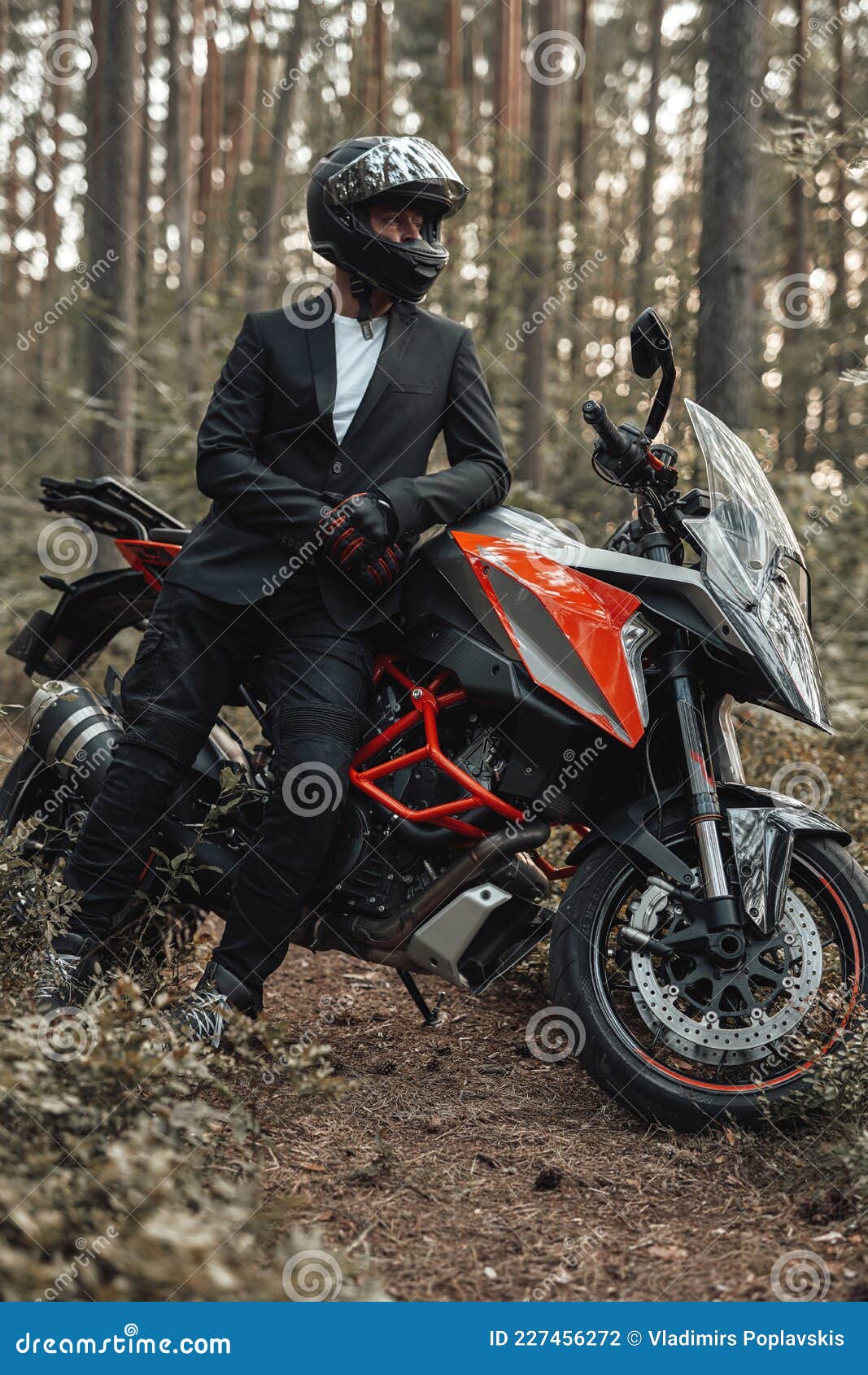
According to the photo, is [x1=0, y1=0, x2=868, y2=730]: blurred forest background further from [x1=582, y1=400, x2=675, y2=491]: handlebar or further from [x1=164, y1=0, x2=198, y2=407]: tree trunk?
[x1=582, y1=400, x2=675, y2=491]: handlebar

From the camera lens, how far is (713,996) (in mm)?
3215

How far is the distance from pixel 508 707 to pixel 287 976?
200cm

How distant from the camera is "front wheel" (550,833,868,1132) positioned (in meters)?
3.20

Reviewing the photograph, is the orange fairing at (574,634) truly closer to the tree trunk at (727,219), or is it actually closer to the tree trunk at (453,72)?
the tree trunk at (727,219)

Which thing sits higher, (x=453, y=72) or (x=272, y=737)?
(x=453, y=72)

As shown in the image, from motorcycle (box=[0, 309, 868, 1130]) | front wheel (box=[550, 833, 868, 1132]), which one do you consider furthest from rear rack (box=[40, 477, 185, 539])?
front wheel (box=[550, 833, 868, 1132])

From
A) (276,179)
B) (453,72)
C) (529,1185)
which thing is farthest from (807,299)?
(529,1185)

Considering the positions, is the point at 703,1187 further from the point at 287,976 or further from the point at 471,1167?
the point at 287,976

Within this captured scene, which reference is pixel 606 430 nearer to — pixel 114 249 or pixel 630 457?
pixel 630 457

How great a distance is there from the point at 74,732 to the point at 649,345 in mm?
2291

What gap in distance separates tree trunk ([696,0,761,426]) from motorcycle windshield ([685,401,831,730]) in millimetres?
3597

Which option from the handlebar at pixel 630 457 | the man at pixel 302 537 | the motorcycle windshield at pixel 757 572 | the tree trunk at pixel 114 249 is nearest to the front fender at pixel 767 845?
the motorcycle windshield at pixel 757 572

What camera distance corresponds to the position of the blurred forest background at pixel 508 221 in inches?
324

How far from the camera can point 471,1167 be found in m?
3.15
